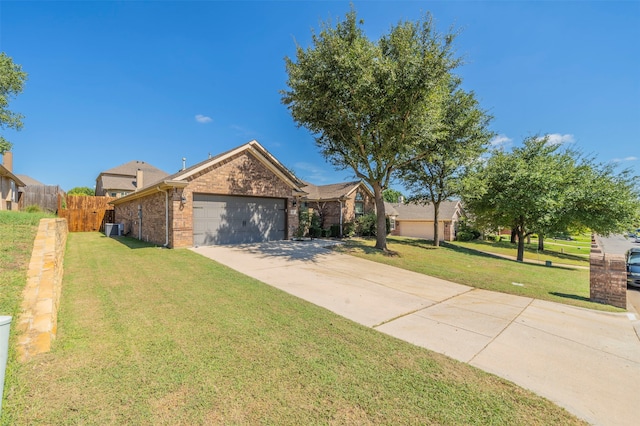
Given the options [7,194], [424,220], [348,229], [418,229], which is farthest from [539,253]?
[7,194]

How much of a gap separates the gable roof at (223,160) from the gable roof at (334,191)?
6566mm

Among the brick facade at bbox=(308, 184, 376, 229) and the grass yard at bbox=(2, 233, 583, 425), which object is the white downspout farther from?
the brick facade at bbox=(308, 184, 376, 229)

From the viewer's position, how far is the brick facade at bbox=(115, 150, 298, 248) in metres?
12.1

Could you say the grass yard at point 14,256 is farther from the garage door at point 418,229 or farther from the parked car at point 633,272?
the garage door at point 418,229

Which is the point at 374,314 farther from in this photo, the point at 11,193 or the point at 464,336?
the point at 11,193

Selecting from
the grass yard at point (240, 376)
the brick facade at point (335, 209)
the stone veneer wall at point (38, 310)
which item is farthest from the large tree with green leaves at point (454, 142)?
the stone veneer wall at point (38, 310)

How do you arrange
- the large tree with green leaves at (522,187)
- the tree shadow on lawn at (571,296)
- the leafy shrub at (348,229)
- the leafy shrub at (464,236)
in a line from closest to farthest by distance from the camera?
the tree shadow on lawn at (571,296)
the large tree with green leaves at (522,187)
the leafy shrub at (348,229)
the leafy shrub at (464,236)

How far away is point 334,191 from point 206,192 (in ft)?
42.7

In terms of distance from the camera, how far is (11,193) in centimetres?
1875

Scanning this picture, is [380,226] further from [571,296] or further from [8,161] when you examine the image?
[8,161]

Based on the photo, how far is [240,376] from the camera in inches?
115

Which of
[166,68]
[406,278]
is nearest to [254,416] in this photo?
[406,278]

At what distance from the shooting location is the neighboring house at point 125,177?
32.6 meters

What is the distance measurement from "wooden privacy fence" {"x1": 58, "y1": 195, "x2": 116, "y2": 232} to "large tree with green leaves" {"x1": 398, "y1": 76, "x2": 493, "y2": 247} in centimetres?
2393
